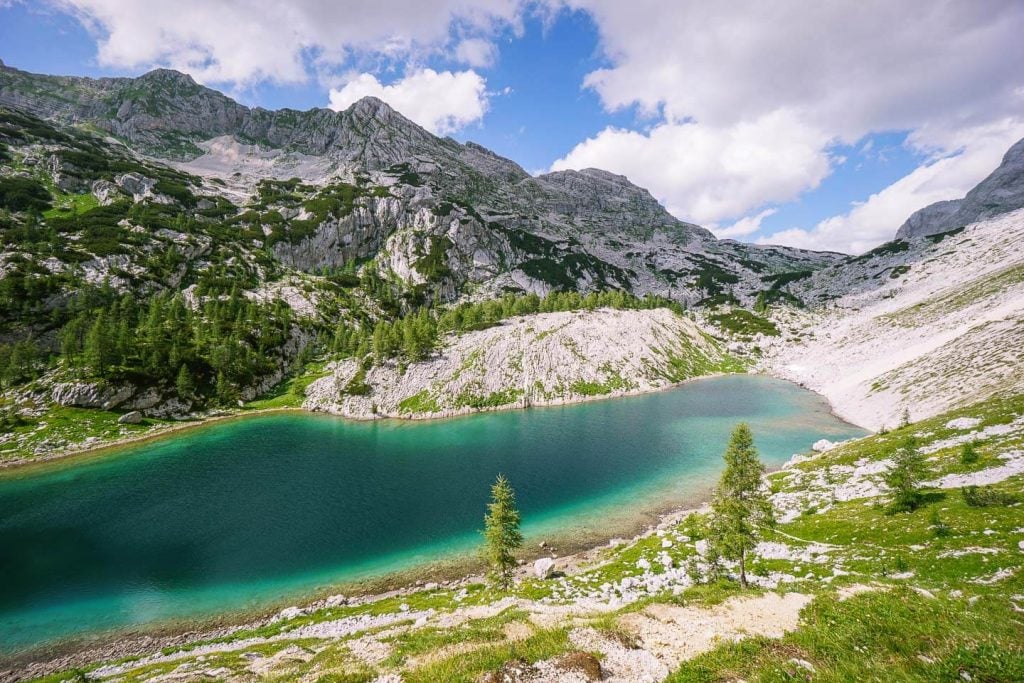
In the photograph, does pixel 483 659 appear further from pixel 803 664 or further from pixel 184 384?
pixel 184 384

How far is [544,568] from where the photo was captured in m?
34.7

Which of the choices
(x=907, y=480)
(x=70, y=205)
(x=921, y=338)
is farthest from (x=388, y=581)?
(x=70, y=205)

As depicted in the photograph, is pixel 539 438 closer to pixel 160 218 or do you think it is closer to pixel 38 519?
pixel 38 519

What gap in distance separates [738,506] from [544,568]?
18459 millimetres

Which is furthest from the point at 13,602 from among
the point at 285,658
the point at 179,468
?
the point at 285,658

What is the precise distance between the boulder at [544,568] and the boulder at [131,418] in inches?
3966

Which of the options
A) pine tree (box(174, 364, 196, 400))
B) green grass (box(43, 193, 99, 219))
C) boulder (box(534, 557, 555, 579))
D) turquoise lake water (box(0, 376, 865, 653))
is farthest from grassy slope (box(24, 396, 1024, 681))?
green grass (box(43, 193, 99, 219))

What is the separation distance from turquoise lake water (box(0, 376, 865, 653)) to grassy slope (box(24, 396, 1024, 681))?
8.52m

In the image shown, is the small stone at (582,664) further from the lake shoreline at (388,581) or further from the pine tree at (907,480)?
the pine tree at (907,480)

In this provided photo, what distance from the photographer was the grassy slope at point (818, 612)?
977cm

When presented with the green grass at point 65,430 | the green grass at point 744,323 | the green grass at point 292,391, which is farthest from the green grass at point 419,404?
the green grass at point 744,323

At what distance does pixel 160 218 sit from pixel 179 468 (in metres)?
156

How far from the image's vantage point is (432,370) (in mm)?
108500

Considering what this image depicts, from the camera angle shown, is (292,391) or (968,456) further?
(292,391)
